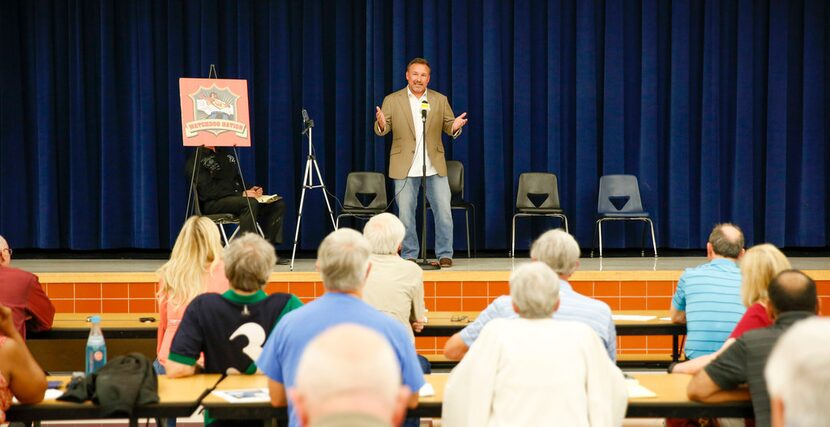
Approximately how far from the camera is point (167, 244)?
9.03 m

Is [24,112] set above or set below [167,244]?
above

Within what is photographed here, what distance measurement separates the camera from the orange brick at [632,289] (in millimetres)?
6805

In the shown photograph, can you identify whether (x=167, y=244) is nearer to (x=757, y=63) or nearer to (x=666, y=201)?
(x=666, y=201)

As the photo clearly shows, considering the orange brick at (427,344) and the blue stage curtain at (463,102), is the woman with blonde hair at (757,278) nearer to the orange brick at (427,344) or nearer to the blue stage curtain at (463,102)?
the orange brick at (427,344)

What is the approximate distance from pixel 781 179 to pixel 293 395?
8178mm

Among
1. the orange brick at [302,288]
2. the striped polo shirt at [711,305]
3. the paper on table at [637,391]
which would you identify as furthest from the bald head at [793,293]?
the orange brick at [302,288]

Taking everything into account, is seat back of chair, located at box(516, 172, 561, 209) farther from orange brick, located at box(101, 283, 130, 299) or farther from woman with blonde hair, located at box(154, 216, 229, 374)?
woman with blonde hair, located at box(154, 216, 229, 374)

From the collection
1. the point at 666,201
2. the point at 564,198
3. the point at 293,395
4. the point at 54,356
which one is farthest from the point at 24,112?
the point at 293,395

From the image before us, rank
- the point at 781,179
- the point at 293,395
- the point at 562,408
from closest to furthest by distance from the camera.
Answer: the point at 293,395 < the point at 562,408 < the point at 781,179

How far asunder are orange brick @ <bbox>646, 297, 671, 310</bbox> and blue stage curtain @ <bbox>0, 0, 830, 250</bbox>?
79.5 inches

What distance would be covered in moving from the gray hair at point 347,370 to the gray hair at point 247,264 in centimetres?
203

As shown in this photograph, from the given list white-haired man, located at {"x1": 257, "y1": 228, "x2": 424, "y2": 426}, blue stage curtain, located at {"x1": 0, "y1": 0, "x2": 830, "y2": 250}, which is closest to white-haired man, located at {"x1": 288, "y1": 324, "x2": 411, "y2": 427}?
A: white-haired man, located at {"x1": 257, "y1": 228, "x2": 424, "y2": 426}

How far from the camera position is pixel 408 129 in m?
7.75

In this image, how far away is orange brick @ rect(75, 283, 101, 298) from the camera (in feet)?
22.4
